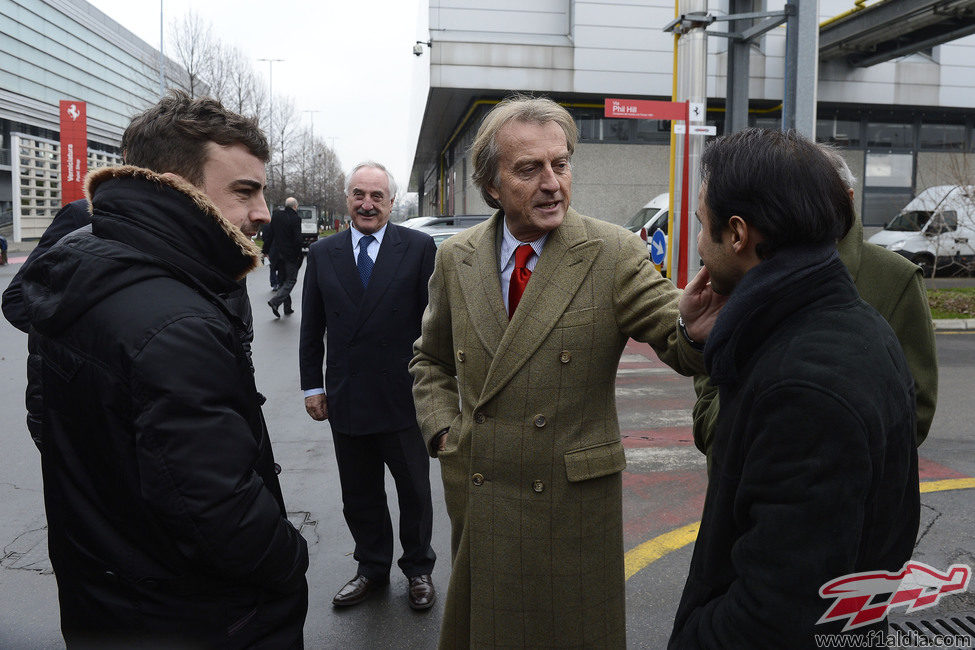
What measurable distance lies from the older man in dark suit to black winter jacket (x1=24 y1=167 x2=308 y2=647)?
71.2 inches

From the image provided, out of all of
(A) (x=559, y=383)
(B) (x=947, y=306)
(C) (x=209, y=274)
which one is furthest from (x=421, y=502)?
(B) (x=947, y=306)

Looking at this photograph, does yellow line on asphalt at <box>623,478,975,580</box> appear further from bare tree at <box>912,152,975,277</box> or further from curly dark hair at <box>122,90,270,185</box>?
bare tree at <box>912,152,975,277</box>

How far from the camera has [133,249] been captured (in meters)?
1.67

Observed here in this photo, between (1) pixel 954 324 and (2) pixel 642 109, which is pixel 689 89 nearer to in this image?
(2) pixel 642 109

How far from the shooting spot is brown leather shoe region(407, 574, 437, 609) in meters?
3.49

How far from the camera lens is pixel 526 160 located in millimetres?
2361

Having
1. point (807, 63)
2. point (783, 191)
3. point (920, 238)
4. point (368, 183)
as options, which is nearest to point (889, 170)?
point (920, 238)

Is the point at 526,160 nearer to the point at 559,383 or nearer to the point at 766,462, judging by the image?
the point at 559,383

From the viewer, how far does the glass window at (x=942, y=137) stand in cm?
2631

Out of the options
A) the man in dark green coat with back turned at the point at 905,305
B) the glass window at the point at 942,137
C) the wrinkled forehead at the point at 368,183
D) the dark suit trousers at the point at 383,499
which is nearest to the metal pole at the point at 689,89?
the wrinkled forehead at the point at 368,183

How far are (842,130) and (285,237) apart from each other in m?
20.4

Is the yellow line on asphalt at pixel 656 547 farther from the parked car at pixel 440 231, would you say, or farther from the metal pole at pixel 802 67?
the parked car at pixel 440 231

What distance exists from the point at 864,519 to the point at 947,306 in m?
14.1

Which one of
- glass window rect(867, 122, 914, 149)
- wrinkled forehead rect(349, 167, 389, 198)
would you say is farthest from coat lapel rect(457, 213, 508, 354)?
glass window rect(867, 122, 914, 149)
